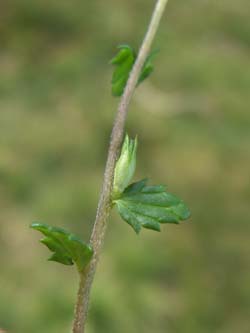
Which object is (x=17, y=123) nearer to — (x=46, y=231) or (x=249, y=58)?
(x=249, y=58)

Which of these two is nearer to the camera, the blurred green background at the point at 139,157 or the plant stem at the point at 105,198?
the plant stem at the point at 105,198

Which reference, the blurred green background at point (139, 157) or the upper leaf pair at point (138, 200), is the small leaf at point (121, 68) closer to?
the upper leaf pair at point (138, 200)

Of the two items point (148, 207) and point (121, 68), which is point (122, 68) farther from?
point (148, 207)

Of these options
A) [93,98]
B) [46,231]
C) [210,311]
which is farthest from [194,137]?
[46,231]

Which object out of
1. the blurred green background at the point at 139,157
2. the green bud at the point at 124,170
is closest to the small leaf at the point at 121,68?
the green bud at the point at 124,170

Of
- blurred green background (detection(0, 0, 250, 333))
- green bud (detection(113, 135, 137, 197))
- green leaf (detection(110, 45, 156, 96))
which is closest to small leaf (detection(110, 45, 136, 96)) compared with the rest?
green leaf (detection(110, 45, 156, 96))

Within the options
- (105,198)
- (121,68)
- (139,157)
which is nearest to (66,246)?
(105,198)
